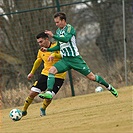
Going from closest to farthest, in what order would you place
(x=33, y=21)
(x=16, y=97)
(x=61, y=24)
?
(x=61, y=24) → (x=16, y=97) → (x=33, y=21)

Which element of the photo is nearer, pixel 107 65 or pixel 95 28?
pixel 107 65

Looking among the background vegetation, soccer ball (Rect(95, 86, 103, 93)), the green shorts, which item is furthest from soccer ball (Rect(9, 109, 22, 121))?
soccer ball (Rect(95, 86, 103, 93))

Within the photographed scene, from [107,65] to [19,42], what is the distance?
8.99 feet

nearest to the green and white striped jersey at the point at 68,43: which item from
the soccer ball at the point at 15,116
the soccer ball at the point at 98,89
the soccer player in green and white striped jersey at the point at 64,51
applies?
the soccer player in green and white striped jersey at the point at 64,51

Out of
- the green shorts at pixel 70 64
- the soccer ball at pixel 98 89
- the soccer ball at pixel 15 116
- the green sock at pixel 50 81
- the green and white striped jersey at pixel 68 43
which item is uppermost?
the green and white striped jersey at pixel 68 43

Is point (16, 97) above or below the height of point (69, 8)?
below

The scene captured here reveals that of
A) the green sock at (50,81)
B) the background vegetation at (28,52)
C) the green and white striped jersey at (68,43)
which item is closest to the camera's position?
the green sock at (50,81)

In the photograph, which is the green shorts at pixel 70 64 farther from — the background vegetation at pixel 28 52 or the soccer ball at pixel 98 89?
the background vegetation at pixel 28 52

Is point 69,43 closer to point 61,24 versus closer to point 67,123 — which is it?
point 61,24

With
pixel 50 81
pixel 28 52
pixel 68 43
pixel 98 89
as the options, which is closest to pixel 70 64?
pixel 68 43

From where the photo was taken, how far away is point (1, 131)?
8.68 meters

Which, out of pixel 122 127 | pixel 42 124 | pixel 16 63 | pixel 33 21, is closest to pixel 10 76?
pixel 16 63

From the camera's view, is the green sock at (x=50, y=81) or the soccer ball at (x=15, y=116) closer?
the green sock at (x=50, y=81)

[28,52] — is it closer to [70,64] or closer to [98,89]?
[98,89]
